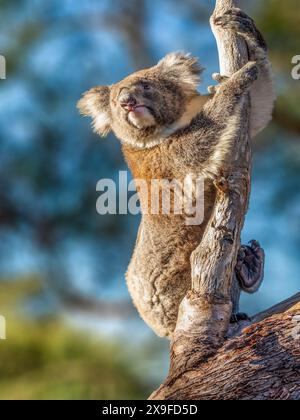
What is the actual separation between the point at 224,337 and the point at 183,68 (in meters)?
1.79

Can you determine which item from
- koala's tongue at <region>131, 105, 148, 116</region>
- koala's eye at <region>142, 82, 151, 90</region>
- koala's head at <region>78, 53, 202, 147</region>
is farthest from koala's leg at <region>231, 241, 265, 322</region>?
koala's eye at <region>142, 82, 151, 90</region>

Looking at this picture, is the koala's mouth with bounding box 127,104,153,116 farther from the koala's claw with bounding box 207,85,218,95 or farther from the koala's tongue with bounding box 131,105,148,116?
the koala's claw with bounding box 207,85,218,95

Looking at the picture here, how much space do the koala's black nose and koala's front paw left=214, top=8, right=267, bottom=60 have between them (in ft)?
Result: 2.05

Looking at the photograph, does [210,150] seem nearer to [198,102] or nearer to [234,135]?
[234,135]

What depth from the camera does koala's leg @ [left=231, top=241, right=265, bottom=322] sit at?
4.27 m

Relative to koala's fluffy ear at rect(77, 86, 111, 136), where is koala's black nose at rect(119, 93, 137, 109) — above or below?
below

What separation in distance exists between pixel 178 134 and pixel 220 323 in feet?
3.81

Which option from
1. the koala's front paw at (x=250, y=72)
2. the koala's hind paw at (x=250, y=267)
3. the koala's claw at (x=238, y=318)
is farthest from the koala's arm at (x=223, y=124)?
the koala's claw at (x=238, y=318)

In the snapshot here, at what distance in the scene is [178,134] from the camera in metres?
4.55

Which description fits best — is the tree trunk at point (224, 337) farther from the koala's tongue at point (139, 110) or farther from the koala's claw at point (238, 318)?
the koala's tongue at point (139, 110)

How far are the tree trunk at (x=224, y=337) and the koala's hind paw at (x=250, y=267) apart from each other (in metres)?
0.32

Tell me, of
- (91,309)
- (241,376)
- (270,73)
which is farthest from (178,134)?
(91,309)
